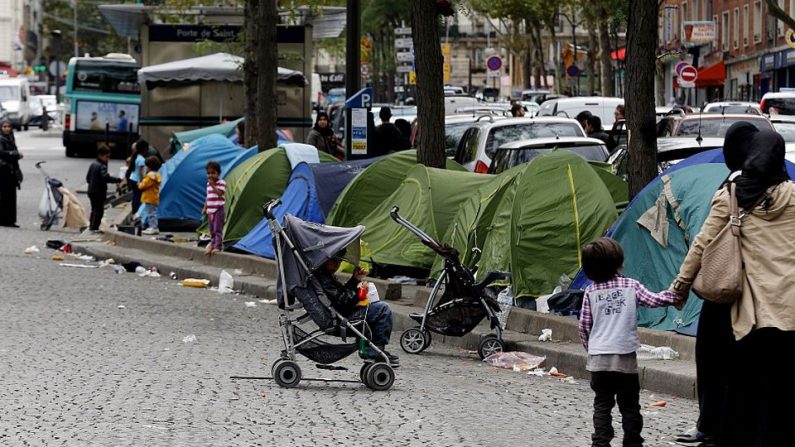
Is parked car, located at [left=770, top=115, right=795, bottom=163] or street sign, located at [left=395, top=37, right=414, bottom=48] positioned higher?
street sign, located at [left=395, top=37, right=414, bottom=48]

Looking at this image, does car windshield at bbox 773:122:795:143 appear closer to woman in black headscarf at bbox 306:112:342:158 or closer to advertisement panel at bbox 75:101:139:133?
woman in black headscarf at bbox 306:112:342:158

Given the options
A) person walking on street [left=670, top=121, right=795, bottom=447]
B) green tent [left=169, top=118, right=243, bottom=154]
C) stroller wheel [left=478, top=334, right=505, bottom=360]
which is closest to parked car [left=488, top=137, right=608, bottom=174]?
stroller wheel [left=478, top=334, right=505, bottom=360]

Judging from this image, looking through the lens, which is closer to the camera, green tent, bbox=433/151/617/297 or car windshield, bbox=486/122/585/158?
green tent, bbox=433/151/617/297

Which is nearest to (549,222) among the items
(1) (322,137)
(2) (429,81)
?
(2) (429,81)

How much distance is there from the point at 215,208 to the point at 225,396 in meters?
10.0

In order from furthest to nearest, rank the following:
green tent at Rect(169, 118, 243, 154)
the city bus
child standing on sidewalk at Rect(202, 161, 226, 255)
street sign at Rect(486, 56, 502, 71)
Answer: street sign at Rect(486, 56, 502, 71) → the city bus → green tent at Rect(169, 118, 243, 154) → child standing on sidewalk at Rect(202, 161, 226, 255)

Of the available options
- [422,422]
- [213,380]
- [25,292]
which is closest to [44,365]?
[213,380]

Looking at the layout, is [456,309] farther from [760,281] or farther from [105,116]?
[105,116]

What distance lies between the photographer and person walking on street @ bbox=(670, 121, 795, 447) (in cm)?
721

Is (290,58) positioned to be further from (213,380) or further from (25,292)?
(213,380)

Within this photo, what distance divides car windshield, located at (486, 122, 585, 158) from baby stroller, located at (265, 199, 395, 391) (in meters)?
11.0

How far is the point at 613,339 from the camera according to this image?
7957 mm

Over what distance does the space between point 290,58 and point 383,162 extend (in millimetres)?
16067

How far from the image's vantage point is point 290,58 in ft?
110
